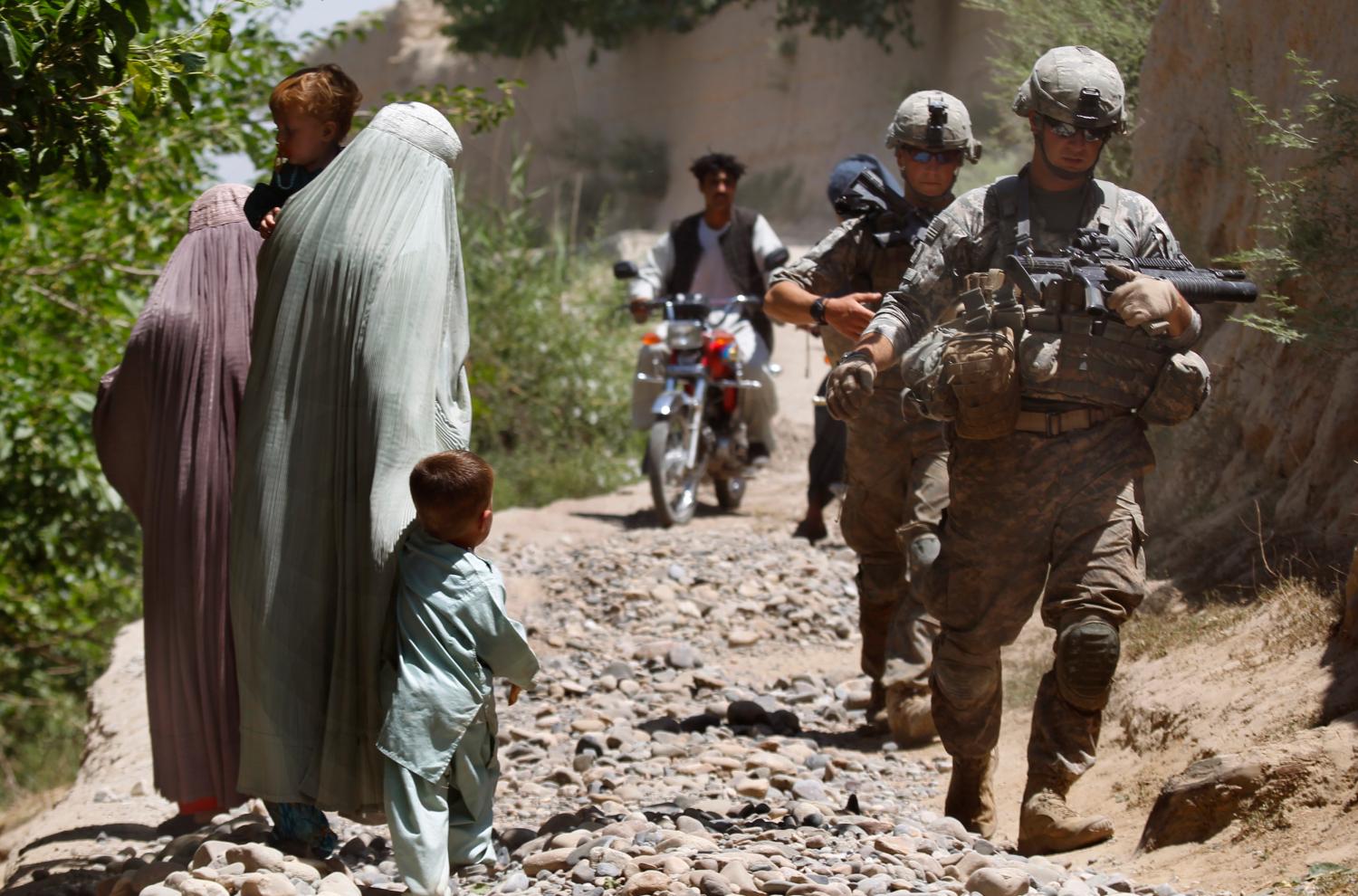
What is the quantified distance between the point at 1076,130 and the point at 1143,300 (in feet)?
1.88

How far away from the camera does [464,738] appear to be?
4039 mm

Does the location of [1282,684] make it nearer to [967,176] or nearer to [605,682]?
[605,682]

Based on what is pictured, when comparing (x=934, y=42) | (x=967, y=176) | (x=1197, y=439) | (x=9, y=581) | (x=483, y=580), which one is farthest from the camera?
(x=934, y=42)

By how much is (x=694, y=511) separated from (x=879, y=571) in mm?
4676

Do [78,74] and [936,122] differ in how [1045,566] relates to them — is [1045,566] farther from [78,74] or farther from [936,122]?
[78,74]

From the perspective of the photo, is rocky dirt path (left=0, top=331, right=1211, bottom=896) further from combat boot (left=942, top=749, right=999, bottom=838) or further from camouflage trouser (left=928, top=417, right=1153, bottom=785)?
camouflage trouser (left=928, top=417, right=1153, bottom=785)

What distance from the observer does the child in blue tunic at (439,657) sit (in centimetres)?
391

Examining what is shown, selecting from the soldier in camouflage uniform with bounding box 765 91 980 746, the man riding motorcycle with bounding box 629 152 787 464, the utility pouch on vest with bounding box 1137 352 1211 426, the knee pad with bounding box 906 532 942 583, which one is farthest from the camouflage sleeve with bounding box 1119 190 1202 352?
the man riding motorcycle with bounding box 629 152 787 464

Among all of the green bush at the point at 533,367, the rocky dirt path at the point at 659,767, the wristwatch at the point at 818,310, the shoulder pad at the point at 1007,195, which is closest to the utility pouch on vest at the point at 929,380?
the shoulder pad at the point at 1007,195

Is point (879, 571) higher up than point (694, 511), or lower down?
higher up

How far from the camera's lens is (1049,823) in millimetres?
4551

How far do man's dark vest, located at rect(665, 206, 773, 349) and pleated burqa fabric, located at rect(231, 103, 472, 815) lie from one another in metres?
6.11

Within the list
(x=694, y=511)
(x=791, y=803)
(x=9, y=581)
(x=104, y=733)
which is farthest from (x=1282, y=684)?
(x=9, y=581)

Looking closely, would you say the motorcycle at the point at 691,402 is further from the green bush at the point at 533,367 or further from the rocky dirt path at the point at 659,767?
the green bush at the point at 533,367
